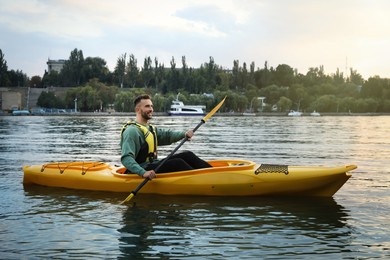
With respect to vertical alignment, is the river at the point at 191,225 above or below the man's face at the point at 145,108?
below

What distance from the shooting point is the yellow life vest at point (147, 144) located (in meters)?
8.59

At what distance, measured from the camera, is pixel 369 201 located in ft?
28.3

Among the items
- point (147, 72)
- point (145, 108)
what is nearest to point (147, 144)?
point (145, 108)

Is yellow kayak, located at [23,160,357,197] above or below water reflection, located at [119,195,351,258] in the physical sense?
above

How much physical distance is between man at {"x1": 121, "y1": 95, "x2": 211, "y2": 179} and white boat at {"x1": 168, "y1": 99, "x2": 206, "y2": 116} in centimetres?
10013

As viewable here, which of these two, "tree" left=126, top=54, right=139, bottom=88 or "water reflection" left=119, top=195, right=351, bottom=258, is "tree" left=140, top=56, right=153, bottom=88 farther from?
"water reflection" left=119, top=195, right=351, bottom=258

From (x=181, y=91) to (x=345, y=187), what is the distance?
365 feet

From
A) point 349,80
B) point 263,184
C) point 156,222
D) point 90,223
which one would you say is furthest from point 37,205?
point 349,80

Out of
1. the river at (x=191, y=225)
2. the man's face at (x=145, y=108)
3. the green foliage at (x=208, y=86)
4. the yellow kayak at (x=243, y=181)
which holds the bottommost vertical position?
the river at (x=191, y=225)

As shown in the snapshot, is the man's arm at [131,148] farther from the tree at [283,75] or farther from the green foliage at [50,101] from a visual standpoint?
the tree at [283,75]

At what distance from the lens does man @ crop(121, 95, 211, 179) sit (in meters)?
8.37

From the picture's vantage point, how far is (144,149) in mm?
8711

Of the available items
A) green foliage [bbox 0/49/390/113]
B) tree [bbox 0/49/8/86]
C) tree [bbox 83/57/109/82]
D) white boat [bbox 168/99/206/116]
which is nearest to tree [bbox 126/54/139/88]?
green foliage [bbox 0/49/390/113]

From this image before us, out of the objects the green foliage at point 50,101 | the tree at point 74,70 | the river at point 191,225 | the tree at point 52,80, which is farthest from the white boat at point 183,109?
the river at point 191,225
